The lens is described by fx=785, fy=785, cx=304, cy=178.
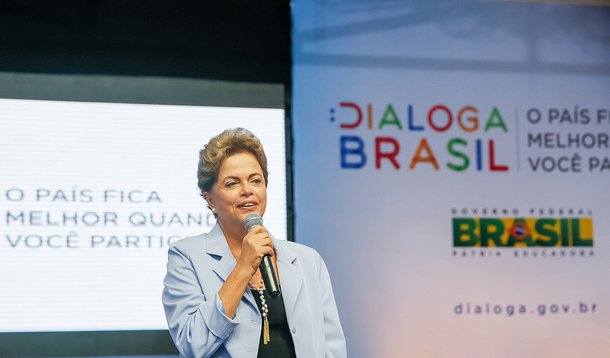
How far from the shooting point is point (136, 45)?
4.62m

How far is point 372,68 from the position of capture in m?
4.95

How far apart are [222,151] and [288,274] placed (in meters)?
0.49

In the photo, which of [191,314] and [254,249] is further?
[191,314]

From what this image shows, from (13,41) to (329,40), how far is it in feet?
6.11

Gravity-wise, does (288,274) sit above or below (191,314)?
above

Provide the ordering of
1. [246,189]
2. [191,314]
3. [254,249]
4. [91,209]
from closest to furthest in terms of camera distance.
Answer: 1. [254,249]
2. [191,314]
3. [246,189]
4. [91,209]

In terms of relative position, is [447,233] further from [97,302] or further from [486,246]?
[97,302]

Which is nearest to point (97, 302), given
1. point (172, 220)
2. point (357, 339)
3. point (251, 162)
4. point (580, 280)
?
point (172, 220)

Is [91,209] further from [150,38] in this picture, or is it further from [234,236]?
[234,236]

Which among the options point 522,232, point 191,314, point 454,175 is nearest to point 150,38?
point 454,175

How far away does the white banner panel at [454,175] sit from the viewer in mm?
4797

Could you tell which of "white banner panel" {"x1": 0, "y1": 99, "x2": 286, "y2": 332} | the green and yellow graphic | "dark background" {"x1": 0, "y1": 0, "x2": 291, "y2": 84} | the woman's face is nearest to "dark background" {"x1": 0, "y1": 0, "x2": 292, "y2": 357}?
"dark background" {"x1": 0, "y1": 0, "x2": 291, "y2": 84}

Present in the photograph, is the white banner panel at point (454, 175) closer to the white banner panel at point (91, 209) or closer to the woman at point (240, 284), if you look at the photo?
the white banner panel at point (91, 209)

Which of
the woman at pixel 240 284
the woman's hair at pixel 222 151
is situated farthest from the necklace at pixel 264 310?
the woman's hair at pixel 222 151
